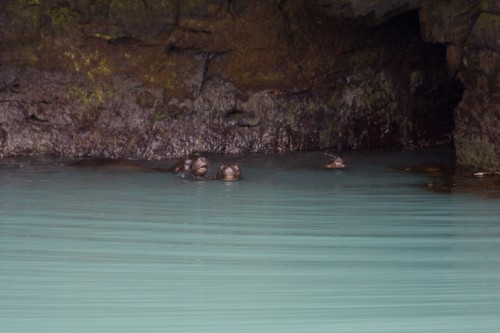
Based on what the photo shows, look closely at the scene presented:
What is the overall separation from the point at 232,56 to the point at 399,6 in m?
2.43

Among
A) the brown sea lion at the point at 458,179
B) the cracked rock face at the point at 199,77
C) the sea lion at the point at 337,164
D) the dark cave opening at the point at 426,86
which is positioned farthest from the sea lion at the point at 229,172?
the dark cave opening at the point at 426,86

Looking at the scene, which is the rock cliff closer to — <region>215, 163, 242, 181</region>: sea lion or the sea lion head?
the sea lion head

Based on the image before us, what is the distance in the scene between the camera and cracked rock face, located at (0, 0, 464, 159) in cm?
1216

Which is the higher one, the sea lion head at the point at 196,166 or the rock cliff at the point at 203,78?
the rock cliff at the point at 203,78

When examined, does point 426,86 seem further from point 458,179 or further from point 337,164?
point 458,179

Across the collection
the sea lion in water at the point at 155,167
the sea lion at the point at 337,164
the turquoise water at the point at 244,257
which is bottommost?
the turquoise water at the point at 244,257

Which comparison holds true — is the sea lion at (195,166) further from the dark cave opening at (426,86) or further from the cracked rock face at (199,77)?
the dark cave opening at (426,86)

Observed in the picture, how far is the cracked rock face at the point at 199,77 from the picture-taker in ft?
39.9

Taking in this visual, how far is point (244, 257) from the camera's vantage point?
6.31m

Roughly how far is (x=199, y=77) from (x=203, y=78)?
0.15ft

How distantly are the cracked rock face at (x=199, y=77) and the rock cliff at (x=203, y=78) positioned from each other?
1 centimetres

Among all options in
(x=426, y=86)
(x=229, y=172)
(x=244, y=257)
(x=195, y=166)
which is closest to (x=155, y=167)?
(x=195, y=166)

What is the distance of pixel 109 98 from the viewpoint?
12.4m

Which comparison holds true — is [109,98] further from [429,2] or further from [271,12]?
[429,2]
